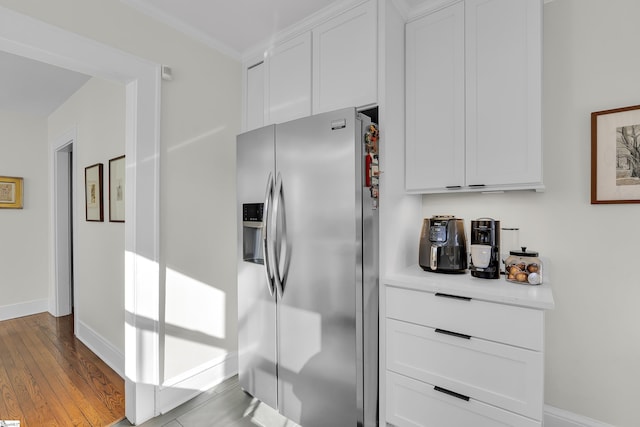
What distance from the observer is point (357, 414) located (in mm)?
1570

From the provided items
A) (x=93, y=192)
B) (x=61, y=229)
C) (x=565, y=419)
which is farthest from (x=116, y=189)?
(x=565, y=419)

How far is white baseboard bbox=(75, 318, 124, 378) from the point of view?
254 centimetres

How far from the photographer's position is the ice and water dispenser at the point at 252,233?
6.63 ft

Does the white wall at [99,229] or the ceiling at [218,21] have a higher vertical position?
the ceiling at [218,21]

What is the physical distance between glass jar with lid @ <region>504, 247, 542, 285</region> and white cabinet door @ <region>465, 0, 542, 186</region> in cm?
38

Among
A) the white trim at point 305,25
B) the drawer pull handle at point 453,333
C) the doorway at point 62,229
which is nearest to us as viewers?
the drawer pull handle at point 453,333

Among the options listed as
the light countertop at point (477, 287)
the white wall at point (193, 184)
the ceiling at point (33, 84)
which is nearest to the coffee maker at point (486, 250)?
the light countertop at point (477, 287)

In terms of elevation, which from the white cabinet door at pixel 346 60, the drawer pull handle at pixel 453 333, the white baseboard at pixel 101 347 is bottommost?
Answer: the white baseboard at pixel 101 347

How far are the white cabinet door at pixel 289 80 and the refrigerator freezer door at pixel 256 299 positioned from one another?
291 millimetres

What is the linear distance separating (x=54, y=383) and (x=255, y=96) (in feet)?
8.85

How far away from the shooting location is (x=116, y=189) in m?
2.63

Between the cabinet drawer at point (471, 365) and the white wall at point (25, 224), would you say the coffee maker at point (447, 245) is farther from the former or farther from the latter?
the white wall at point (25, 224)

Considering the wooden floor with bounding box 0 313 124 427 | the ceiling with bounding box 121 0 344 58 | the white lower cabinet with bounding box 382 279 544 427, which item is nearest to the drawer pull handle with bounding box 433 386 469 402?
the white lower cabinet with bounding box 382 279 544 427

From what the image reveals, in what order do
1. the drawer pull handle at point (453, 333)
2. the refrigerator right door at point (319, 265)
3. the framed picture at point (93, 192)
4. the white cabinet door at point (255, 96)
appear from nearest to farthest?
the drawer pull handle at point (453, 333) → the refrigerator right door at point (319, 265) → the white cabinet door at point (255, 96) → the framed picture at point (93, 192)
